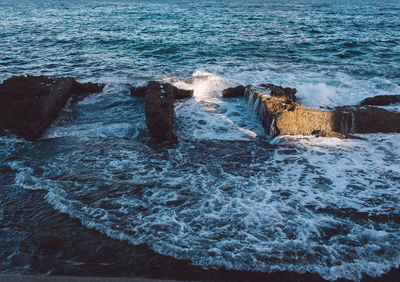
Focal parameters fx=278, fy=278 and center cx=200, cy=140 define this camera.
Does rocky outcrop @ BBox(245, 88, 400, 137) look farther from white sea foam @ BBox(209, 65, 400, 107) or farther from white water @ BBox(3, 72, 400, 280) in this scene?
white sea foam @ BBox(209, 65, 400, 107)

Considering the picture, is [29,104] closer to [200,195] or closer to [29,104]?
[29,104]

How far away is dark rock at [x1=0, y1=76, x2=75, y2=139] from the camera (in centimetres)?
608

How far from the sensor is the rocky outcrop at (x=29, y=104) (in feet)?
20.0

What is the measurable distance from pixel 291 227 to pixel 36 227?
326cm

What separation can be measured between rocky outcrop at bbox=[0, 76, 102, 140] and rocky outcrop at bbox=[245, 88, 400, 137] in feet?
17.1

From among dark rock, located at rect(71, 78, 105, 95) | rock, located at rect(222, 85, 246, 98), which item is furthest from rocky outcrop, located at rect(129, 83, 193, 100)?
dark rock, located at rect(71, 78, 105, 95)

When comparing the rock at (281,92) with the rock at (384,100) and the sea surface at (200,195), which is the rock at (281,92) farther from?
the rock at (384,100)

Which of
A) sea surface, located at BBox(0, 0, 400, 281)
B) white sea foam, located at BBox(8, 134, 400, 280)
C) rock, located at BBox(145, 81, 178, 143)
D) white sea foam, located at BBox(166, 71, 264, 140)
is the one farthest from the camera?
white sea foam, located at BBox(166, 71, 264, 140)

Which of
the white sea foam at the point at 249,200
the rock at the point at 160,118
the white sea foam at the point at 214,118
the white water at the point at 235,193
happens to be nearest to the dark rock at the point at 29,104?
the white water at the point at 235,193

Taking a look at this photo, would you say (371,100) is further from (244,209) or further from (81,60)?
(81,60)

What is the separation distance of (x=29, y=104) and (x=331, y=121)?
22.2ft

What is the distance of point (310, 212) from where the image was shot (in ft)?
12.7

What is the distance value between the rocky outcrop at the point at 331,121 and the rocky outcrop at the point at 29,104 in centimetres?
521

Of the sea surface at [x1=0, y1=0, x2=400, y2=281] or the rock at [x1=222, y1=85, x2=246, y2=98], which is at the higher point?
the rock at [x1=222, y1=85, x2=246, y2=98]
